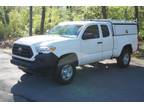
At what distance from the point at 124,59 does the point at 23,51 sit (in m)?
4.58

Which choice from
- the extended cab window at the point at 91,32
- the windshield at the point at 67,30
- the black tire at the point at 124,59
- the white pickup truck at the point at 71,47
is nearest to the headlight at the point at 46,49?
the white pickup truck at the point at 71,47

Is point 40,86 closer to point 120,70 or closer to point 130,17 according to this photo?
point 120,70

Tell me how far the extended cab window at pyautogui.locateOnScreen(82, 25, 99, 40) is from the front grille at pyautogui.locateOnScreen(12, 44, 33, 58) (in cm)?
187

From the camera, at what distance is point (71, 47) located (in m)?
9.81

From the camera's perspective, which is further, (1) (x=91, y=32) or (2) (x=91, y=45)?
(1) (x=91, y=32)

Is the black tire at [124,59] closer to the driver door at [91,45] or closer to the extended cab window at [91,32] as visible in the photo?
the driver door at [91,45]

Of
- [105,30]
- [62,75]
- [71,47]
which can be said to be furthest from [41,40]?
[105,30]

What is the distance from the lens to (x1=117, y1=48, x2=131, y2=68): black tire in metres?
12.5

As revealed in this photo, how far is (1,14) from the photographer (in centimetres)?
3269

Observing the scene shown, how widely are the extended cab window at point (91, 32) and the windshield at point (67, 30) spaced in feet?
0.87

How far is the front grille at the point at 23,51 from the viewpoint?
940 centimetres

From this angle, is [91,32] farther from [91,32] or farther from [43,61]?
[43,61]

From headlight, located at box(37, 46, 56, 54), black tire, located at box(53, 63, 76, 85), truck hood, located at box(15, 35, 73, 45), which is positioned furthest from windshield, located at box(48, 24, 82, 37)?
headlight, located at box(37, 46, 56, 54)
